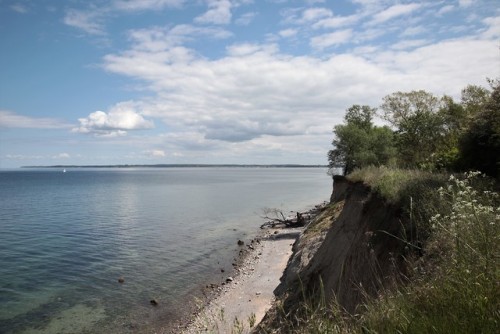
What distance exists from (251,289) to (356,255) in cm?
1380

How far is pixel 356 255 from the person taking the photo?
12.3m

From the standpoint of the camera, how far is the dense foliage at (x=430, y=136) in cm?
1470

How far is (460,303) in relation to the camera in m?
3.62

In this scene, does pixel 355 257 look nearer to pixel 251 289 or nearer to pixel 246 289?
pixel 251 289

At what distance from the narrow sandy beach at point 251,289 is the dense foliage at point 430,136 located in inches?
472

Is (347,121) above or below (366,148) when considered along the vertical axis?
above

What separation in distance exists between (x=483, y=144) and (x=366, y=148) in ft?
155

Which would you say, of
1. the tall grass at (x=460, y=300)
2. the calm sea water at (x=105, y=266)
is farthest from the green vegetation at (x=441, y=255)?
the calm sea water at (x=105, y=266)

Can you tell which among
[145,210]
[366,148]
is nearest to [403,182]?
[366,148]

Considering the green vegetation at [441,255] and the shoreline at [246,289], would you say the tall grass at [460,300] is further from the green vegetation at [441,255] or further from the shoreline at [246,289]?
the shoreline at [246,289]

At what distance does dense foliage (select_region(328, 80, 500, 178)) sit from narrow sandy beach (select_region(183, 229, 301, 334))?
11996 mm

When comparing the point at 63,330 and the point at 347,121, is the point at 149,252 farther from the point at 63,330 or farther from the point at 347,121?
the point at 347,121

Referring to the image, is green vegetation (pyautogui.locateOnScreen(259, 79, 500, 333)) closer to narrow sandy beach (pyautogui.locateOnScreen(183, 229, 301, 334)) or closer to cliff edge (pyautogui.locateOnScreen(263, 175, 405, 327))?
cliff edge (pyautogui.locateOnScreen(263, 175, 405, 327))

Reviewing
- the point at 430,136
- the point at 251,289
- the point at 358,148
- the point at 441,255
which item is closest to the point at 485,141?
the point at 441,255
